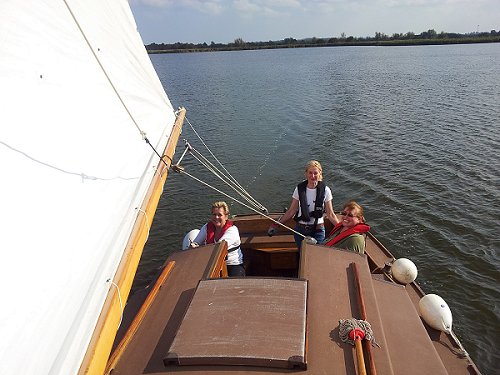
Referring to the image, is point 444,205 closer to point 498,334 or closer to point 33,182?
point 498,334

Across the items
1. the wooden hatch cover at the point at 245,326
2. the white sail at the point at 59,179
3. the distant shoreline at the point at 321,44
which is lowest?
the distant shoreline at the point at 321,44

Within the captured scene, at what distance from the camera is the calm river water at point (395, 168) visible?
30.0 feet

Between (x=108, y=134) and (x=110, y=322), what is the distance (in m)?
1.73

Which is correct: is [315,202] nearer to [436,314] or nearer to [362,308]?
[436,314]

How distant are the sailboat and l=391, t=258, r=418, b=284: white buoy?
1.06 m

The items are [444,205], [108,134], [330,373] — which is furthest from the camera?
[444,205]

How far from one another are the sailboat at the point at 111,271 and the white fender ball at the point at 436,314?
2.8 inches

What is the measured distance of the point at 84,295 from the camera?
2369 mm

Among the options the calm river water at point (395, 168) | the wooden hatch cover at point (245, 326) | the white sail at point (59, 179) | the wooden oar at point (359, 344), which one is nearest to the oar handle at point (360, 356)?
the wooden oar at point (359, 344)

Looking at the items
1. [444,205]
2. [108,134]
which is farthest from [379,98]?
[108,134]

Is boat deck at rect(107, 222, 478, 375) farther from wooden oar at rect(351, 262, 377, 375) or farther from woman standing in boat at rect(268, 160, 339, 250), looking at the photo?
woman standing in boat at rect(268, 160, 339, 250)

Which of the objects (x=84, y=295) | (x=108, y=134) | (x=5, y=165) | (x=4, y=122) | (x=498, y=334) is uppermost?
(x=4, y=122)

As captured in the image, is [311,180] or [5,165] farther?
[311,180]

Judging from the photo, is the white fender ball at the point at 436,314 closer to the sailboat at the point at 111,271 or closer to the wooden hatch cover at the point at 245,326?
the sailboat at the point at 111,271
